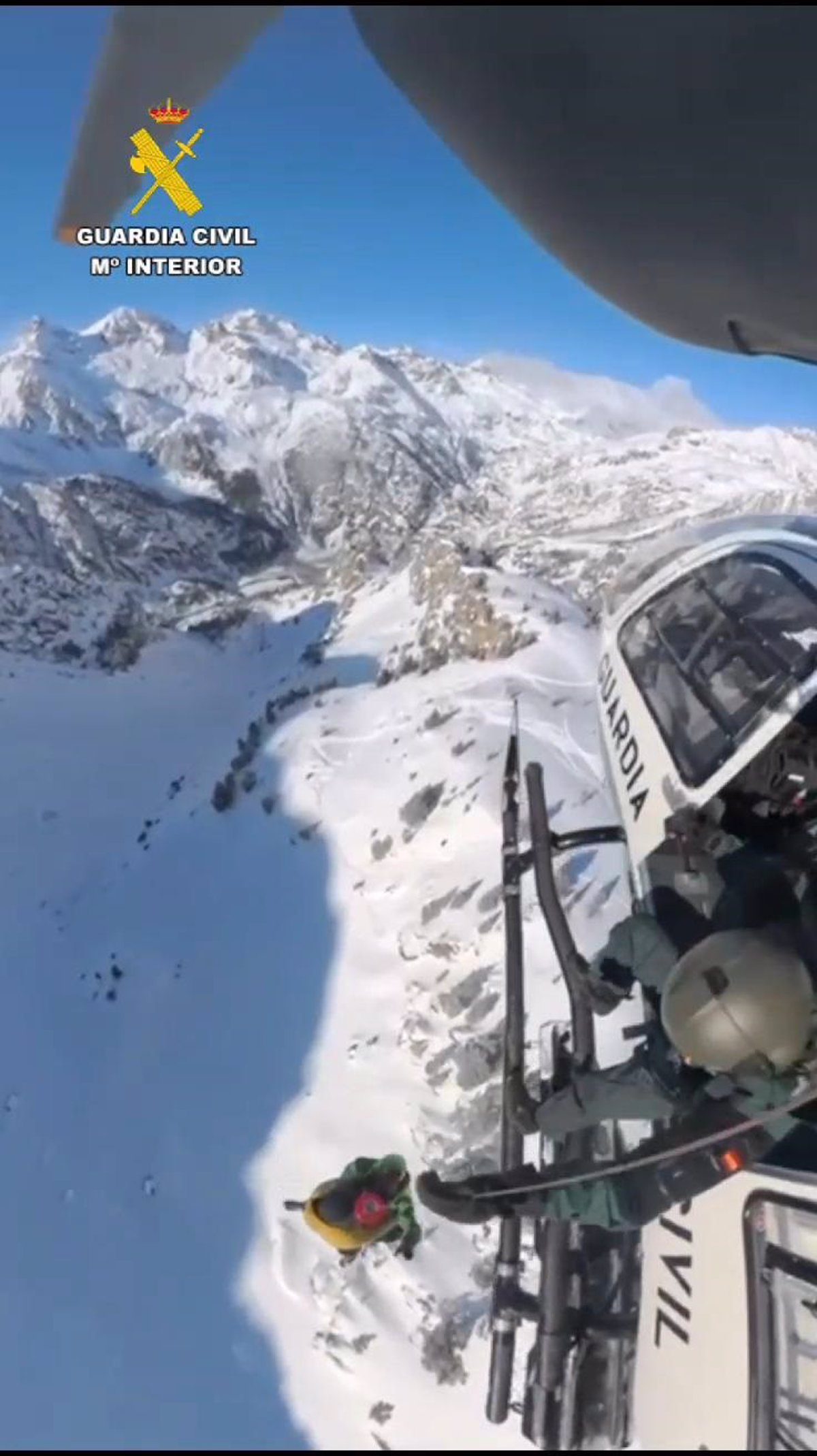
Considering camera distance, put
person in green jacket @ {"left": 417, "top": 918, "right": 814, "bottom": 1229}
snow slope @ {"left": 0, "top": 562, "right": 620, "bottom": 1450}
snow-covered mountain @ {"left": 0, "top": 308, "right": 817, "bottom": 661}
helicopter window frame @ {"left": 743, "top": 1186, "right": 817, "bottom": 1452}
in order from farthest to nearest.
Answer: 1. snow-covered mountain @ {"left": 0, "top": 308, "right": 817, "bottom": 661}
2. snow slope @ {"left": 0, "top": 562, "right": 620, "bottom": 1450}
3. helicopter window frame @ {"left": 743, "top": 1186, "right": 817, "bottom": 1452}
4. person in green jacket @ {"left": 417, "top": 918, "right": 814, "bottom": 1229}

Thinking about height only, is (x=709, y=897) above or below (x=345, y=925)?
below

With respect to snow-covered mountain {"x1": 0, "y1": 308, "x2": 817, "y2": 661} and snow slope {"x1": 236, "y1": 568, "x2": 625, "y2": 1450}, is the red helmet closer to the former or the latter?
snow slope {"x1": 236, "y1": 568, "x2": 625, "y2": 1450}

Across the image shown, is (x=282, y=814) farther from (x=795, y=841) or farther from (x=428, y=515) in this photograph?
(x=428, y=515)

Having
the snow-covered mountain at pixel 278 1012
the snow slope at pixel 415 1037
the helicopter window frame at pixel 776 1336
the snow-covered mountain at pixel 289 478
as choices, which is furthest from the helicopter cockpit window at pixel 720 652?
the snow-covered mountain at pixel 289 478

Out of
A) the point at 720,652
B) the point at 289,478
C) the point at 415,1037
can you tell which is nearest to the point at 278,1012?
the point at 415,1037

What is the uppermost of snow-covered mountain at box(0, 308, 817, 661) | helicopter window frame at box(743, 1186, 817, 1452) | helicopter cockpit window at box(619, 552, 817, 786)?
snow-covered mountain at box(0, 308, 817, 661)

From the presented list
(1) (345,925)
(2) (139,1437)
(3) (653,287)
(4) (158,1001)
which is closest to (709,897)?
(3) (653,287)

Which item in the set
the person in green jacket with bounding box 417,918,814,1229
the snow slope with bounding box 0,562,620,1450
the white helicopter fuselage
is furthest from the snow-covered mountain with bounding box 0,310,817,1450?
the person in green jacket with bounding box 417,918,814,1229
